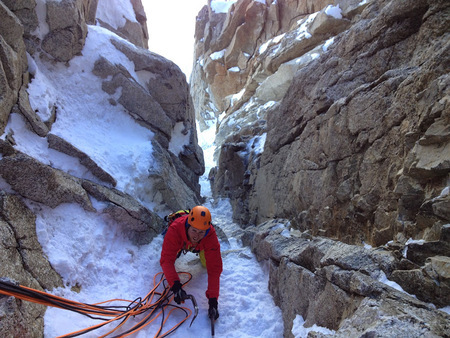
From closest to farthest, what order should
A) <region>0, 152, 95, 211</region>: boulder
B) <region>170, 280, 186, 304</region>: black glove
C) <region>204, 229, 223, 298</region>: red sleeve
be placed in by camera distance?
<region>0, 152, 95, 211</region>: boulder → <region>170, 280, 186, 304</region>: black glove → <region>204, 229, 223, 298</region>: red sleeve

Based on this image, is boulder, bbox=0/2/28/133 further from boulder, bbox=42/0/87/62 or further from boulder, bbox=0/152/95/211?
boulder, bbox=42/0/87/62

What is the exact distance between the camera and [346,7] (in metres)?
20.2

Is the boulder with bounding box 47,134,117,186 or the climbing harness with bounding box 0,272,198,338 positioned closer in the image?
the climbing harness with bounding box 0,272,198,338

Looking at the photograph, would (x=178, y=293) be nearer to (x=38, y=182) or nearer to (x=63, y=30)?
(x=38, y=182)

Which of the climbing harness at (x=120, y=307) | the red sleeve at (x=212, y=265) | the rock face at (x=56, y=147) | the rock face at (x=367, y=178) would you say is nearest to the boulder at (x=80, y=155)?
the rock face at (x=56, y=147)

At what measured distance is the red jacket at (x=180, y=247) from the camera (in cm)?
393

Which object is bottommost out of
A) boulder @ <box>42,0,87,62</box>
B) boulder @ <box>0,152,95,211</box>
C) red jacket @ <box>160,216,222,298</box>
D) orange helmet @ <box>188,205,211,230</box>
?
red jacket @ <box>160,216,222,298</box>

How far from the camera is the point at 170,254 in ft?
13.3

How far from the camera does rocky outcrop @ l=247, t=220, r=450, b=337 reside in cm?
185

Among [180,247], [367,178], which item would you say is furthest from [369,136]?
[180,247]

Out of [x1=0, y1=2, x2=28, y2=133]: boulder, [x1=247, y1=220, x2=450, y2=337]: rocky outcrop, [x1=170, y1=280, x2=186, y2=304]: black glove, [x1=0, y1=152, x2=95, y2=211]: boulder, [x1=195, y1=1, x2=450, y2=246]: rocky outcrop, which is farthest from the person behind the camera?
[x1=0, y1=2, x2=28, y2=133]: boulder

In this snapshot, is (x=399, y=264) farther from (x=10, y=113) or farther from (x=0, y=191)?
(x=10, y=113)

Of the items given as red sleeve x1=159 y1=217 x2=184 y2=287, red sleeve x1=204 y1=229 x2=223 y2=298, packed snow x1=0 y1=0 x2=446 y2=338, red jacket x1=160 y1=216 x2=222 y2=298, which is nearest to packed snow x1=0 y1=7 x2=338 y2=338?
packed snow x1=0 y1=0 x2=446 y2=338

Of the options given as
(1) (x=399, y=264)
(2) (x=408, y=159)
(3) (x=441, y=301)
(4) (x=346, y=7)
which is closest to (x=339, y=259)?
(1) (x=399, y=264)
